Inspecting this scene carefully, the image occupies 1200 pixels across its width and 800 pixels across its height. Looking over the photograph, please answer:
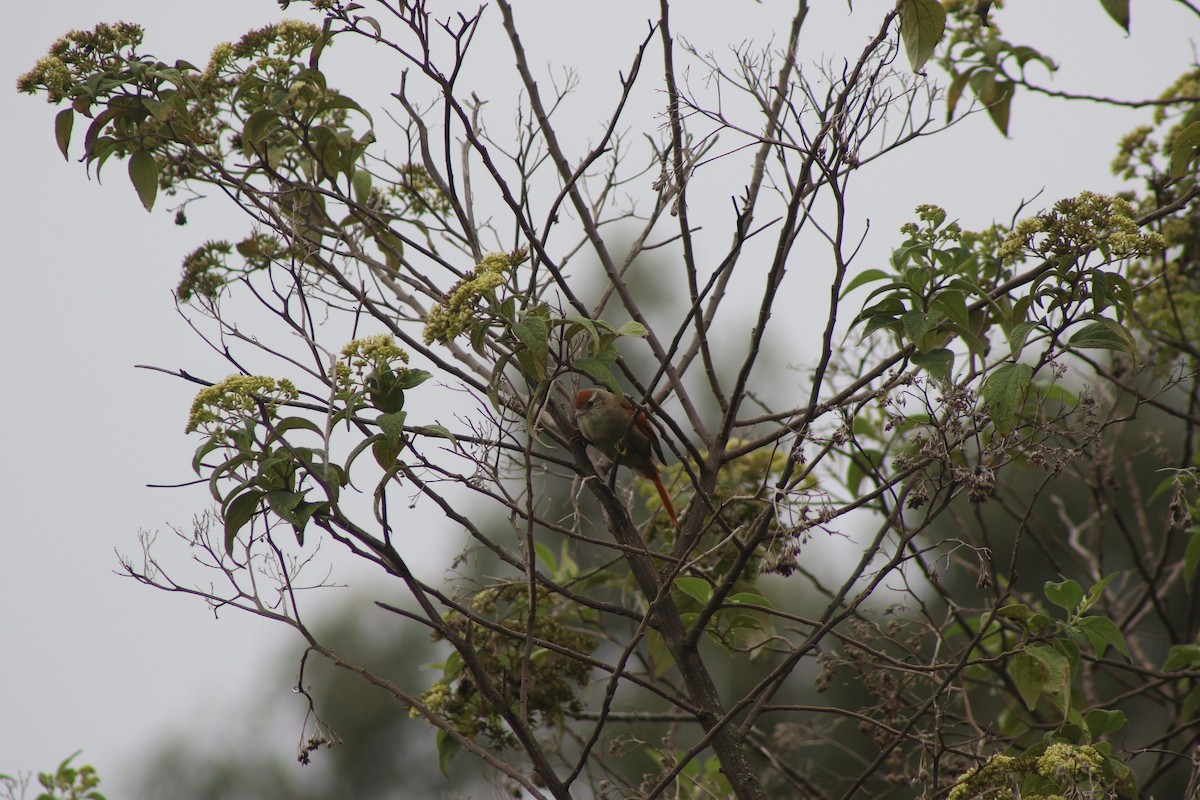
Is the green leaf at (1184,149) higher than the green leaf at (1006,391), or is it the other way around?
the green leaf at (1184,149)

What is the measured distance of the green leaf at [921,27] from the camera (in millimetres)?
2396

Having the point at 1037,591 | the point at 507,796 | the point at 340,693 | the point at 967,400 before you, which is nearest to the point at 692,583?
the point at 967,400

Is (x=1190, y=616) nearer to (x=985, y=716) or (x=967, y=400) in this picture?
(x=967, y=400)

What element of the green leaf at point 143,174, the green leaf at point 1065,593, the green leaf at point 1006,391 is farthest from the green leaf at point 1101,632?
the green leaf at point 143,174

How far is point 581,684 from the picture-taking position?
3275 mm

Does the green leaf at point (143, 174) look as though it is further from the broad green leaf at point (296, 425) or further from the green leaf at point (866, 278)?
the green leaf at point (866, 278)

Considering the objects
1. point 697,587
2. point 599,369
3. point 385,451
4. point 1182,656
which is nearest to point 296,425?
point 385,451

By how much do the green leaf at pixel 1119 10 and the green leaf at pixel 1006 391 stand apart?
4.85ft

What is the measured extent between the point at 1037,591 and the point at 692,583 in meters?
9.48

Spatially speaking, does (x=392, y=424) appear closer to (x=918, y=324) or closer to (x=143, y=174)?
(x=918, y=324)

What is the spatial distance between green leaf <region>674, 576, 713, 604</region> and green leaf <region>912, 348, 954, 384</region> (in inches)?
30.4

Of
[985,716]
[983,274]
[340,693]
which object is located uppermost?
[340,693]

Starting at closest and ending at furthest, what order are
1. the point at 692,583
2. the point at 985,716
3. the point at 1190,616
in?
the point at 692,583, the point at 1190,616, the point at 985,716

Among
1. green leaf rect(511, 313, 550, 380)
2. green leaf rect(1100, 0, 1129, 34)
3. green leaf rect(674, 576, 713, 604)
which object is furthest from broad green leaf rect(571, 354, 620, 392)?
green leaf rect(1100, 0, 1129, 34)
